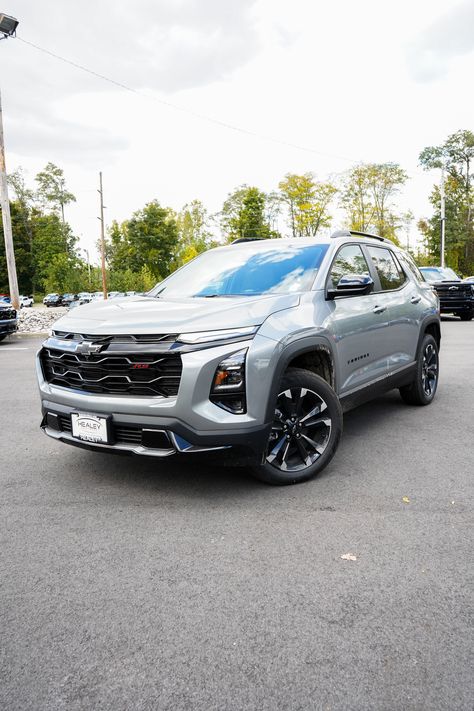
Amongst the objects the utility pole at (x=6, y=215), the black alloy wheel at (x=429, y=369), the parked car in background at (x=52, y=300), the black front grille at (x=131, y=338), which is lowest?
the parked car in background at (x=52, y=300)

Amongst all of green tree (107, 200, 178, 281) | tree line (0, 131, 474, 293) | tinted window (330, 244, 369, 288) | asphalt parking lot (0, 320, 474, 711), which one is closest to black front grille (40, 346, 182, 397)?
asphalt parking lot (0, 320, 474, 711)

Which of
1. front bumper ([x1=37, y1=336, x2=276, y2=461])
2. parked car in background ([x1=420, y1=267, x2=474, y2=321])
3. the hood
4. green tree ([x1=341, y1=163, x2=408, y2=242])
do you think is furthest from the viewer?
green tree ([x1=341, y1=163, x2=408, y2=242])

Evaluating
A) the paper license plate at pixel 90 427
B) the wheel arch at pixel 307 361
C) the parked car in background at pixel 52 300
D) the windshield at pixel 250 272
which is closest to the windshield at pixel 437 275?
the windshield at pixel 250 272

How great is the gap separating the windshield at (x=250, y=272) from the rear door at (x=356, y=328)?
240 millimetres

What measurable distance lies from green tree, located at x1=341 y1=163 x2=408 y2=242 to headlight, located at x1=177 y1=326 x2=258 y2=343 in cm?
5211

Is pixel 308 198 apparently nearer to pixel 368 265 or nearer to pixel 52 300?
pixel 52 300

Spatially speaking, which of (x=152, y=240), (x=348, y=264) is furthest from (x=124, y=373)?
(x=152, y=240)

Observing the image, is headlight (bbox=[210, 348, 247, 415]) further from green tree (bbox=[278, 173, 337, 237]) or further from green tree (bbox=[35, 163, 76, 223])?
green tree (bbox=[35, 163, 76, 223])

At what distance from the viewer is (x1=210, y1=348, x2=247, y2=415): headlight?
3.27m

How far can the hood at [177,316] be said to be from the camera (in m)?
3.37

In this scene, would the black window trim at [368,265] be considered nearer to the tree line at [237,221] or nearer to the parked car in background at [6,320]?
the parked car in background at [6,320]

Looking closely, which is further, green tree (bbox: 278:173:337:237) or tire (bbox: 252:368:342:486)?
green tree (bbox: 278:173:337:237)

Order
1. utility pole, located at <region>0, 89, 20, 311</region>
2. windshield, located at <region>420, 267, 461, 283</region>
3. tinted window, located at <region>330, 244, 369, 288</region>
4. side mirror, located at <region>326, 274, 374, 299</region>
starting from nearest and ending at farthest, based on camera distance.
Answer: side mirror, located at <region>326, 274, 374, 299</region>
tinted window, located at <region>330, 244, 369, 288</region>
windshield, located at <region>420, 267, 461, 283</region>
utility pole, located at <region>0, 89, 20, 311</region>

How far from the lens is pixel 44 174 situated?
7756cm
